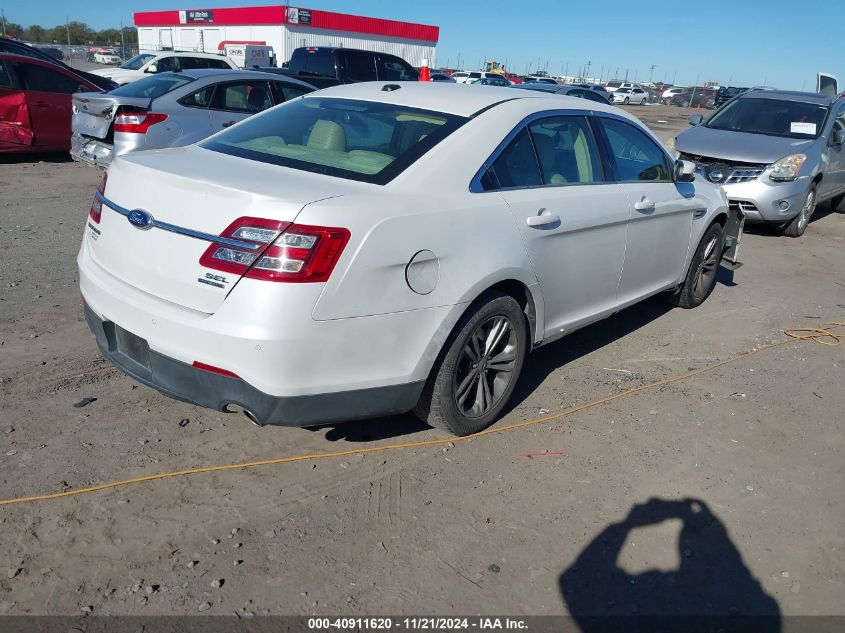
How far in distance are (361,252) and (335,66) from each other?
44.3 feet

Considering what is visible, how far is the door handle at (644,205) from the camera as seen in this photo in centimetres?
457

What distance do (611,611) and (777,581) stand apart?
2.51ft

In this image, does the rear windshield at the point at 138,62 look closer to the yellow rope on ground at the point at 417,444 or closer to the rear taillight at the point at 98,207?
the rear taillight at the point at 98,207

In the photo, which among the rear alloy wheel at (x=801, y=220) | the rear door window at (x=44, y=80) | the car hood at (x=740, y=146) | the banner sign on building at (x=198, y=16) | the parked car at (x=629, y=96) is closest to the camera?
the car hood at (x=740, y=146)

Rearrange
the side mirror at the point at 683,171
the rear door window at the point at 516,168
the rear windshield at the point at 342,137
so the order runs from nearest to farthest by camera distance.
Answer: the rear windshield at the point at 342,137
the rear door window at the point at 516,168
the side mirror at the point at 683,171

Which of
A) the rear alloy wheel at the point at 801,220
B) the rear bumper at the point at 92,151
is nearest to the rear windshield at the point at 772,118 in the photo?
the rear alloy wheel at the point at 801,220

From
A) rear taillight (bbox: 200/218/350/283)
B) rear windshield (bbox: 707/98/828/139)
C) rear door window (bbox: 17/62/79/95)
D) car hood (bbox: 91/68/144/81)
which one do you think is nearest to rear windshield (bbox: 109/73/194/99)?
rear door window (bbox: 17/62/79/95)

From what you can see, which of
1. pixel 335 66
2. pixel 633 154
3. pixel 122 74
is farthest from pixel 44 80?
pixel 633 154

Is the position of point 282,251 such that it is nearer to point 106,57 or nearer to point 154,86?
point 154,86

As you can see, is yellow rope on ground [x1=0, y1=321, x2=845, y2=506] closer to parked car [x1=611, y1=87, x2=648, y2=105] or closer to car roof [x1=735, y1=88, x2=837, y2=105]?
car roof [x1=735, y1=88, x2=837, y2=105]

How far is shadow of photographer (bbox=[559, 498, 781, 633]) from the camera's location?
8.67ft

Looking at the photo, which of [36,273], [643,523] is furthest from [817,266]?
[36,273]

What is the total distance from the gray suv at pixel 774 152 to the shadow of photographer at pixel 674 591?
6330 millimetres

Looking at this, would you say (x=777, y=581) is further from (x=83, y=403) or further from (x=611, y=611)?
(x=83, y=403)
